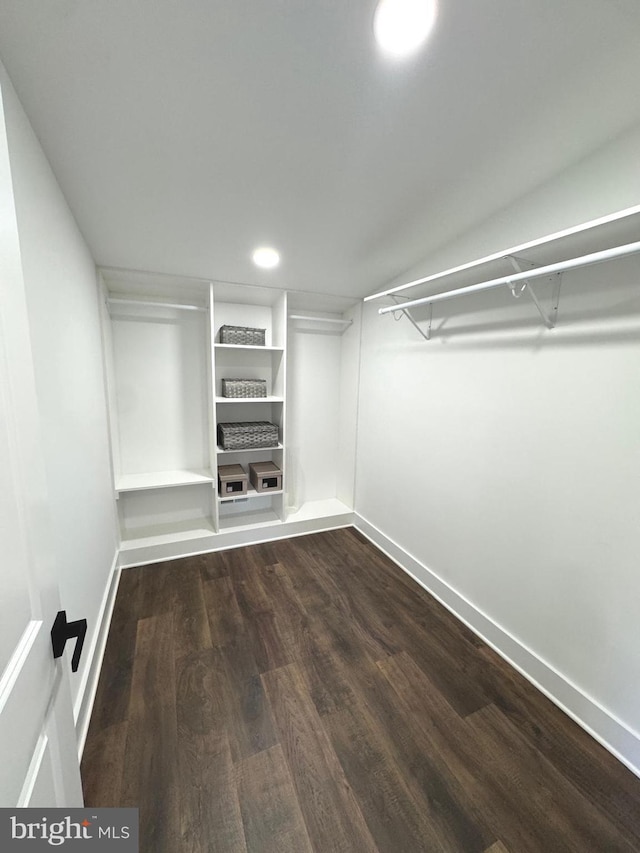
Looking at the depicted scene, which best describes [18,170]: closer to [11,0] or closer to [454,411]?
[11,0]

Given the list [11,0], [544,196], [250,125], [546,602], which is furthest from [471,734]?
[11,0]

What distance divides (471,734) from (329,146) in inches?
95.5

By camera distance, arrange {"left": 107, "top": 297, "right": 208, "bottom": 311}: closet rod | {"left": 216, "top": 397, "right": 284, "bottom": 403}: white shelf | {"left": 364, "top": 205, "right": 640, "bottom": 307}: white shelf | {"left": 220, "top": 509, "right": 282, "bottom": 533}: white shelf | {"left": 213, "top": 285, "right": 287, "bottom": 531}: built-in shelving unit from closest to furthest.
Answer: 1. {"left": 364, "top": 205, "right": 640, "bottom": 307}: white shelf
2. {"left": 107, "top": 297, "right": 208, "bottom": 311}: closet rod
3. {"left": 216, "top": 397, "right": 284, "bottom": 403}: white shelf
4. {"left": 213, "top": 285, "right": 287, "bottom": 531}: built-in shelving unit
5. {"left": 220, "top": 509, "right": 282, "bottom": 533}: white shelf

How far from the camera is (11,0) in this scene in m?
0.73

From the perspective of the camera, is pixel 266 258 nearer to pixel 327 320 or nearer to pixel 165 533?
pixel 327 320

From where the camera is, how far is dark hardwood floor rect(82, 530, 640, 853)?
1068mm

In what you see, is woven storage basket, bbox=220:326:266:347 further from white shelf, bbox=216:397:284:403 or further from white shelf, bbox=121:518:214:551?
white shelf, bbox=121:518:214:551

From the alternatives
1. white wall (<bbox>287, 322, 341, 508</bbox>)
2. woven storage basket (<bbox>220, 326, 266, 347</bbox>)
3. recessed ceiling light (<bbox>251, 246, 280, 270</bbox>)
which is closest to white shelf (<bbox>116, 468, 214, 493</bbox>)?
white wall (<bbox>287, 322, 341, 508</bbox>)

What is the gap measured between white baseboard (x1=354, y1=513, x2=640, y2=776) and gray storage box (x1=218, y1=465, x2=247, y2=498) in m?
1.44

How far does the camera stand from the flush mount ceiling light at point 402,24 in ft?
2.52

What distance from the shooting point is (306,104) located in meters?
1.03

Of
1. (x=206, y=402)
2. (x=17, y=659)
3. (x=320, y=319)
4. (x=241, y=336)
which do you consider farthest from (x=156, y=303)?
(x=17, y=659)

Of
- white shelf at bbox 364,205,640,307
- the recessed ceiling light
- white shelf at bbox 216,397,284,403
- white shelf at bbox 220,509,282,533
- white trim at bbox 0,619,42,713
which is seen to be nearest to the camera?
white trim at bbox 0,619,42,713

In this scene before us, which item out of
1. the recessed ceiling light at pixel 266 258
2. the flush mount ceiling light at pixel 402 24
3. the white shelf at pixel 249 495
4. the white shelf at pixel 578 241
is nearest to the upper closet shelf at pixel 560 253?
the white shelf at pixel 578 241
